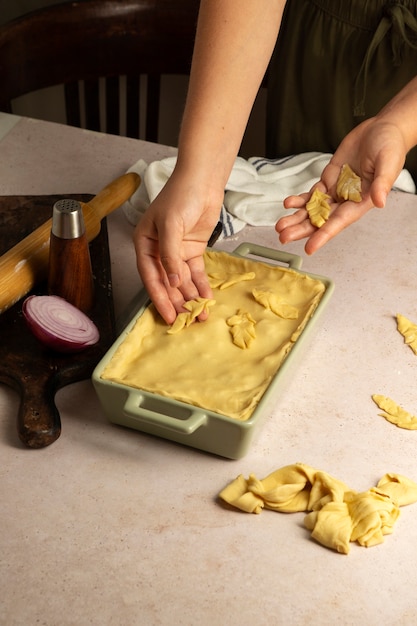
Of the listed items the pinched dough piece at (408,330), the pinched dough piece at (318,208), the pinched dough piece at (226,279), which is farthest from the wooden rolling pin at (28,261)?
the pinched dough piece at (408,330)

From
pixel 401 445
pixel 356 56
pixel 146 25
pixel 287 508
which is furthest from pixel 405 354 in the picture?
pixel 146 25

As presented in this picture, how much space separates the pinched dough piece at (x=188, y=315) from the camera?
1137mm

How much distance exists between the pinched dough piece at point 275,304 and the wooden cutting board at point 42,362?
236 mm

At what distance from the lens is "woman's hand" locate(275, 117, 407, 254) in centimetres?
126

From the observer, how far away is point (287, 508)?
1008 millimetres

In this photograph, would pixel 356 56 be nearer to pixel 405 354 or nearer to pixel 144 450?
pixel 405 354

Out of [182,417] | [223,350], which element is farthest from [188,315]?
[182,417]

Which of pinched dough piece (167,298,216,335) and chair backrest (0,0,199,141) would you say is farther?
chair backrest (0,0,199,141)

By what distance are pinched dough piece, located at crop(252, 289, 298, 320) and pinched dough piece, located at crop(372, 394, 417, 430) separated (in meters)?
0.18

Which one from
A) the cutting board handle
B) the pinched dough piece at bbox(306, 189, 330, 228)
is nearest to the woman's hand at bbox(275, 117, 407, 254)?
the pinched dough piece at bbox(306, 189, 330, 228)

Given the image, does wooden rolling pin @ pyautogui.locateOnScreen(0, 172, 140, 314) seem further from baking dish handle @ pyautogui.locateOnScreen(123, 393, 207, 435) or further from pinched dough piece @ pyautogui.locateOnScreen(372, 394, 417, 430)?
pinched dough piece @ pyautogui.locateOnScreen(372, 394, 417, 430)

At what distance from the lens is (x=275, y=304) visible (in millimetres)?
1179

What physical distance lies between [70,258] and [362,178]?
1.77ft

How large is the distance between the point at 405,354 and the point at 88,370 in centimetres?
51
